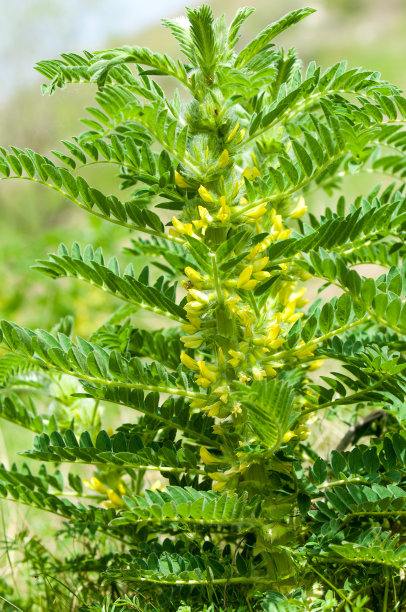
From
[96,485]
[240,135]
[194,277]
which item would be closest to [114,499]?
[96,485]

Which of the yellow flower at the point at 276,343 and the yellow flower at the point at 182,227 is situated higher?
the yellow flower at the point at 182,227

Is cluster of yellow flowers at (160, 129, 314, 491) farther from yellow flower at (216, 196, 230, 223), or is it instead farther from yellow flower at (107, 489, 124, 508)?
yellow flower at (107, 489, 124, 508)

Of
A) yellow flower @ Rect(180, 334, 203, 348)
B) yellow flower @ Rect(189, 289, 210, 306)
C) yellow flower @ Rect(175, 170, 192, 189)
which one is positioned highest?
yellow flower @ Rect(175, 170, 192, 189)

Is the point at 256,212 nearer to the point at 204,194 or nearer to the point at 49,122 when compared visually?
the point at 204,194

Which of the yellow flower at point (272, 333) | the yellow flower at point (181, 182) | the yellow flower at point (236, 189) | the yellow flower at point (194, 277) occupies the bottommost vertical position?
the yellow flower at point (272, 333)

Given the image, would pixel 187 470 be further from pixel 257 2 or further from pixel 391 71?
pixel 257 2

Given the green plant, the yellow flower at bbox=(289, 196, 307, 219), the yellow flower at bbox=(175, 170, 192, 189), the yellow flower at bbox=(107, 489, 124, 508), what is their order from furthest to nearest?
the yellow flower at bbox=(107, 489, 124, 508) → the yellow flower at bbox=(289, 196, 307, 219) → the yellow flower at bbox=(175, 170, 192, 189) → the green plant

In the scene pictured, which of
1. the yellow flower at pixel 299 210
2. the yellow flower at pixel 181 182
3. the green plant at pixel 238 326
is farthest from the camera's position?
the yellow flower at pixel 299 210

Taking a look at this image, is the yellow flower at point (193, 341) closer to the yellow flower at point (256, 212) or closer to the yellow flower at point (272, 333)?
the yellow flower at point (272, 333)

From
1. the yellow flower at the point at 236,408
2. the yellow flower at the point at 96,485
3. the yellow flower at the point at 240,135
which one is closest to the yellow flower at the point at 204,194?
the yellow flower at the point at 240,135

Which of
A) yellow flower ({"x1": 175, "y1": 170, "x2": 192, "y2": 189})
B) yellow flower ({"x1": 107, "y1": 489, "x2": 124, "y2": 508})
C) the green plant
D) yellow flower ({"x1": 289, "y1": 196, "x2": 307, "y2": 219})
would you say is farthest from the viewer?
yellow flower ({"x1": 107, "y1": 489, "x2": 124, "y2": 508})

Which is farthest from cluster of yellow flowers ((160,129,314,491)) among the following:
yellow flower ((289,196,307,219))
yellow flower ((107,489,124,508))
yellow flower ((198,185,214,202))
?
yellow flower ((107,489,124,508))

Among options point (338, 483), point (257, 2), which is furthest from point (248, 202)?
point (257, 2)

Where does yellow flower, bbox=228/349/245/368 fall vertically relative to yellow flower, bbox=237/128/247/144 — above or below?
below
